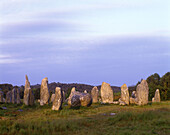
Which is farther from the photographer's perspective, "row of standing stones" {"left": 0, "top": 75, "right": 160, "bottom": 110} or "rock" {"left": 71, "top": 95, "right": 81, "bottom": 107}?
"rock" {"left": 71, "top": 95, "right": 81, "bottom": 107}

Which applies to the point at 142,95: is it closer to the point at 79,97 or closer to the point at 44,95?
the point at 79,97

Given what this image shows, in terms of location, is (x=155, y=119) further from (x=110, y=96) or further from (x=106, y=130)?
(x=110, y=96)

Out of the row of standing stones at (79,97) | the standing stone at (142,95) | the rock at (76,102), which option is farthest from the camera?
the standing stone at (142,95)

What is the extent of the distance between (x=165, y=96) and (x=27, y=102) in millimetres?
27303

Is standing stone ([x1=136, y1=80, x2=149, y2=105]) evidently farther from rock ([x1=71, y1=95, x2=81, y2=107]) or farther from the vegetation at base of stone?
the vegetation at base of stone

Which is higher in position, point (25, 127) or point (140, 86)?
point (140, 86)

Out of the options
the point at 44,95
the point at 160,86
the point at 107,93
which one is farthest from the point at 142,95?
the point at 160,86

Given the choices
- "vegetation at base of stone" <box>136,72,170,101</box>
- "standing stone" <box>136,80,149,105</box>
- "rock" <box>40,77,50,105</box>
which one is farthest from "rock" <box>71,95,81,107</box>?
"vegetation at base of stone" <box>136,72,170,101</box>

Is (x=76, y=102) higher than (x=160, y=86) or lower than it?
lower

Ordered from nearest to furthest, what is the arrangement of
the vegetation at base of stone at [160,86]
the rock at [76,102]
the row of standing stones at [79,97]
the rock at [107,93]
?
the row of standing stones at [79,97] < the rock at [76,102] < the rock at [107,93] < the vegetation at base of stone at [160,86]

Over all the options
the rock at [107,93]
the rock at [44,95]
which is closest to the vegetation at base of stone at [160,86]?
the rock at [107,93]

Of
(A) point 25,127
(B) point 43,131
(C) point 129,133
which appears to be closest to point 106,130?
(C) point 129,133

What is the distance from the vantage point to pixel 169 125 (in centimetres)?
1542

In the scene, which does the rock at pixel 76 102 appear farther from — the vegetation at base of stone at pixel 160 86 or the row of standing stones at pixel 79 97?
the vegetation at base of stone at pixel 160 86
